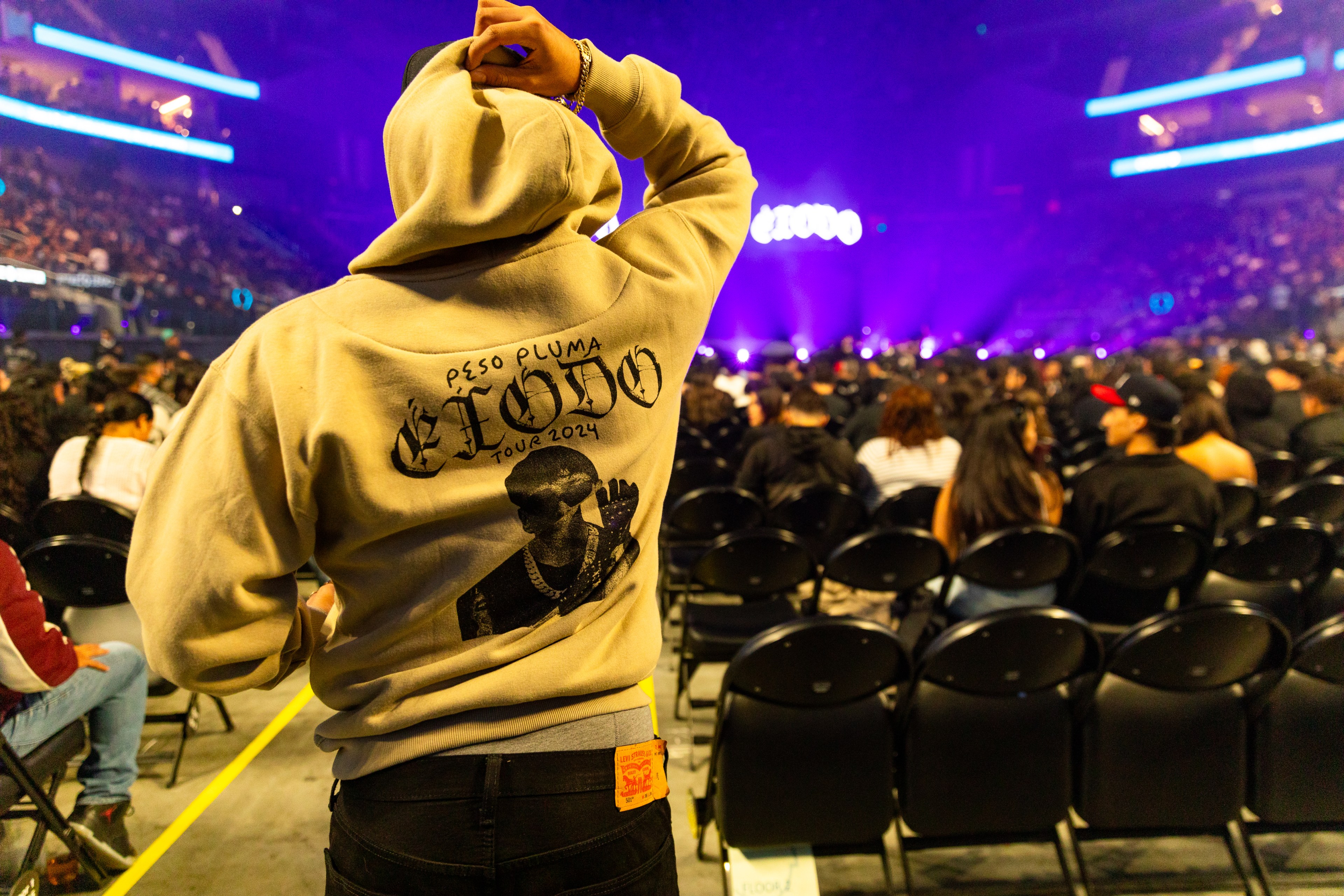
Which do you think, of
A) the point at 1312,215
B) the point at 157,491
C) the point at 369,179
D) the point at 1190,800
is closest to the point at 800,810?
the point at 1190,800

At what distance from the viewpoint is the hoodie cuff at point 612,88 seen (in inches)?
44.4

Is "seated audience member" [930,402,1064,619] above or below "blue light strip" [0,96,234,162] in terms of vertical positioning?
below

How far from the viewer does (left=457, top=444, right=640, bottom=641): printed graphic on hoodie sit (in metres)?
0.96

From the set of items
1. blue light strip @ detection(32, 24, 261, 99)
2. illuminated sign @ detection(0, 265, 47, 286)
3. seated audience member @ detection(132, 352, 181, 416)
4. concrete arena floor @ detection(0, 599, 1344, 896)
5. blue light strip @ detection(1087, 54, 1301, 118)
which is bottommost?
concrete arena floor @ detection(0, 599, 1344, 896)

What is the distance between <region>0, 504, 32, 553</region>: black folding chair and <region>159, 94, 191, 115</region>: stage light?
9.92m

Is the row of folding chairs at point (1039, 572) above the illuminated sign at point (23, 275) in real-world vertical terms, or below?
below

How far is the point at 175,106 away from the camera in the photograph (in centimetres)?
1097

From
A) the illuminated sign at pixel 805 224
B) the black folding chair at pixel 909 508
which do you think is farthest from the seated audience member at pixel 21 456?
the illuminated sign at pixel 805 224

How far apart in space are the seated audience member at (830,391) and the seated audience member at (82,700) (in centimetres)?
536

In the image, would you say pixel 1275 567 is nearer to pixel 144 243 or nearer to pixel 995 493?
pixel 995 493

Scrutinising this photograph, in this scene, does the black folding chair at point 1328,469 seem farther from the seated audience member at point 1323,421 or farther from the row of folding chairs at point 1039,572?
the row of folding chairs at point 1039,572

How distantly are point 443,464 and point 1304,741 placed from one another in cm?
258

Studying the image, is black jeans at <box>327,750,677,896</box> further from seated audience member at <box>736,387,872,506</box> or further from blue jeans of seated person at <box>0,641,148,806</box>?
seated audience member at <box>736,387,872,506</box>

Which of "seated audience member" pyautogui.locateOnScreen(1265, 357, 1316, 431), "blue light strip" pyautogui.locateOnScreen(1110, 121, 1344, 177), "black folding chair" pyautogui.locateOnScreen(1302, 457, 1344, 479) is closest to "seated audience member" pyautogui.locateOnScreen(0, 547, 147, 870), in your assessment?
"black folding chair" pyautogui.locateOnScreen(1302, 457, 1344, 479)
